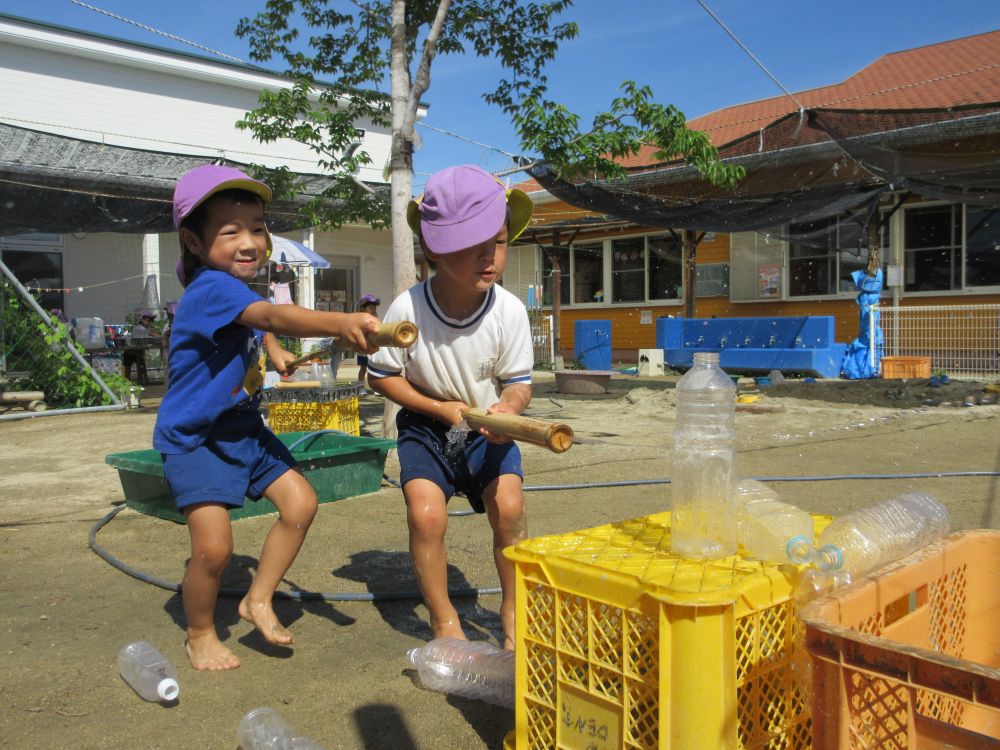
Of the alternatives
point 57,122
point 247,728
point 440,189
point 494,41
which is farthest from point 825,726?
point 57,122

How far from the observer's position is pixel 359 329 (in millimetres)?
2264

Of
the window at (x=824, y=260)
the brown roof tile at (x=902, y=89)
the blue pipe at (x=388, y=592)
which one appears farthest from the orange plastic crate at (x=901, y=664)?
the brown roof tile at (x=902, y=89)

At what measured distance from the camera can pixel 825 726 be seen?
1.58 meters

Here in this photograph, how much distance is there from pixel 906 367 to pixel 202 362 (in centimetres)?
1406

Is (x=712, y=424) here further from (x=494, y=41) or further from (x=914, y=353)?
(x=914, y=353)

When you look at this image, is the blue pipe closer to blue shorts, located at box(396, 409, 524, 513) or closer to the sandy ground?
the sandy ground

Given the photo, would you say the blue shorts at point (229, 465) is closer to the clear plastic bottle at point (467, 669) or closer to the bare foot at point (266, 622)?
the bare foot at point (266, 622)

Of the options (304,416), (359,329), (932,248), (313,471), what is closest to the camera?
(359,329)

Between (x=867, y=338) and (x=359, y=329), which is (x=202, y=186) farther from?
(x=867, y=338)

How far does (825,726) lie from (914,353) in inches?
620

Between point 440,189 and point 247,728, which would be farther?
point 440,189

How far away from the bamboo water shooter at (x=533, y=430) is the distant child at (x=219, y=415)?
0.87 metres

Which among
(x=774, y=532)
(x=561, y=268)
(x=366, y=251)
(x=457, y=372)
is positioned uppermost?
(x=366, y=251)

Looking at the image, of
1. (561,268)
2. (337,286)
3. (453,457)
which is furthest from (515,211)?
(561,268)
